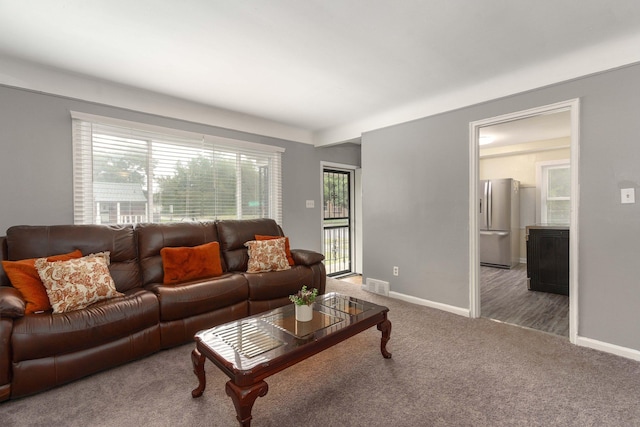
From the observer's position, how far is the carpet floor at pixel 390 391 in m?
1.67

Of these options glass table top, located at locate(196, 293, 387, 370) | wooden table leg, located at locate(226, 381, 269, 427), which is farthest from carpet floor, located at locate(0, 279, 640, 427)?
glass table top, located at locate(196, 293, 387, 370)

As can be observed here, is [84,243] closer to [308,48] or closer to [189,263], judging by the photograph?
[189,263]

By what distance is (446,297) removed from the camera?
341 cm

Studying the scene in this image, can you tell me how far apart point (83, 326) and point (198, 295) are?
788mm

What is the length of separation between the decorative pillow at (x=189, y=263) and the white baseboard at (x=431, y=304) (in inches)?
88.9

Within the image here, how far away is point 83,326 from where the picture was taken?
199 cm

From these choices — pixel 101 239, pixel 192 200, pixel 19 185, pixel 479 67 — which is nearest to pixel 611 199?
pixel 479 67

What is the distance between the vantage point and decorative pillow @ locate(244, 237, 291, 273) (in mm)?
3270

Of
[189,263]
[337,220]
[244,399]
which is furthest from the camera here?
[337,220]

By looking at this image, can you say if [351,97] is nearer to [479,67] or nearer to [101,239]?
[479,67]

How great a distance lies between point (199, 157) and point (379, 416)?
3.30 metres

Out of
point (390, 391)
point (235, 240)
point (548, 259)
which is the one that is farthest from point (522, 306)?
point (235, 240)

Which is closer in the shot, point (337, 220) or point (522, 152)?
point (337, 220)

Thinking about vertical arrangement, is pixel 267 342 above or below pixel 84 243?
below
